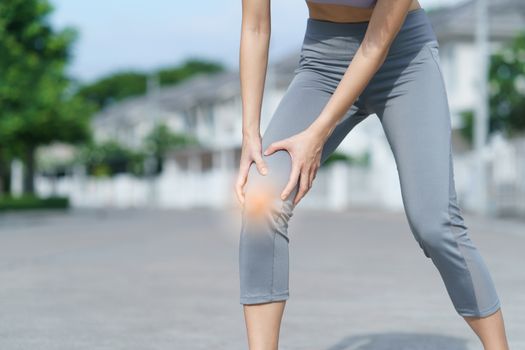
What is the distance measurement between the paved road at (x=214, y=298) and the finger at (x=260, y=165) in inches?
70.0

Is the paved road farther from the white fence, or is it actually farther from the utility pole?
the white fence

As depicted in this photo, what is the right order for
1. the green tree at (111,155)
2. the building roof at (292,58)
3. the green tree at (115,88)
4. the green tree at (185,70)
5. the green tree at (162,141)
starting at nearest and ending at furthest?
the building roof at (292,58), the green tree at (162,141), the green tree at (111,155), the green tree at (185,70), the green tree at (115,88)

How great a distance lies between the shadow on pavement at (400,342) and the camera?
426 cm

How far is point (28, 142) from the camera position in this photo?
35.5 meters

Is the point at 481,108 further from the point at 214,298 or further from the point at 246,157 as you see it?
the point at 246,157

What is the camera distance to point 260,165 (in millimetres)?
2654

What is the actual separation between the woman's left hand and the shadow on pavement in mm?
1730

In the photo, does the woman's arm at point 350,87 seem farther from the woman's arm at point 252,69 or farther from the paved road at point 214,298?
the paved road at point 214,298

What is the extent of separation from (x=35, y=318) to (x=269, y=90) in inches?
1632

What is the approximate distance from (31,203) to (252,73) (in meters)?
29.9

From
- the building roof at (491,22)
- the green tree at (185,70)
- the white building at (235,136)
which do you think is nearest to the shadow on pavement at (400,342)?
the white building at (235,136)

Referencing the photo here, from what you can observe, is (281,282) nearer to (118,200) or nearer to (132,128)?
(118,200)

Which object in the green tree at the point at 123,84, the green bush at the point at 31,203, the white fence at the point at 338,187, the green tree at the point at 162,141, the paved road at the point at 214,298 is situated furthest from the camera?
the green tree at the point at 123,84

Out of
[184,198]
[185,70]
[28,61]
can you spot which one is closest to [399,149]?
[28,61]
